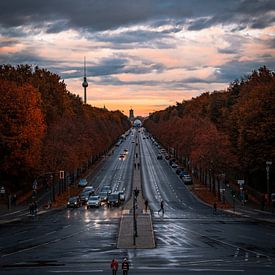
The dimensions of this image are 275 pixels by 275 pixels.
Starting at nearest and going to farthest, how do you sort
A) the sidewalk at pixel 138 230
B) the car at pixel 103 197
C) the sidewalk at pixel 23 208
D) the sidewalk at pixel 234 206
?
the sidewalk at pixel 138 230
the sidewalk at pixel 234 206
the sidewalk at pixel 23 208
the car at pixel 103 197

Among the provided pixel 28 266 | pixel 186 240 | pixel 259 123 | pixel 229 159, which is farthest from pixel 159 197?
pixel 28 266

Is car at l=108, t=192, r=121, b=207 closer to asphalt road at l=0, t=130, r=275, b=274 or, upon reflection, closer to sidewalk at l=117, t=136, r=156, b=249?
sidewalk at l=117, t=136, r=156, b=249

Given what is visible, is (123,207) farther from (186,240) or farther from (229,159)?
(186,240)

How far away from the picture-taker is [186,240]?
158 feet

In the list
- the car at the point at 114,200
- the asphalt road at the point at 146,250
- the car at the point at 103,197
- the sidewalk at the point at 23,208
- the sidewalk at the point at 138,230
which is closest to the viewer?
the asphalt road at the point at 146,250

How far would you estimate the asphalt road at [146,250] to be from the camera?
121ft

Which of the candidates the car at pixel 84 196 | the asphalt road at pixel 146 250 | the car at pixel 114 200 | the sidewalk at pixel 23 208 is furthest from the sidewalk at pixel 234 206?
the sidewalk at pixel 23 208

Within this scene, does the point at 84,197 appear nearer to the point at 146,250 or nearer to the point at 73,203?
the point at 73,203

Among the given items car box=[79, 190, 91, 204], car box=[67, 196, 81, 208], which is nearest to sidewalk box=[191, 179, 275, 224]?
car box=[79, 190, 91, 204]

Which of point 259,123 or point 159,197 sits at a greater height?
point 259,123

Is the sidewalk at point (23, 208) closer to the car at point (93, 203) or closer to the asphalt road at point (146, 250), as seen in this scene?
the asphalt road at point (146, 250)

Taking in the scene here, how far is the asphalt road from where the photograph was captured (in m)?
36.9

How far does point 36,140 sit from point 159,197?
20118 mm

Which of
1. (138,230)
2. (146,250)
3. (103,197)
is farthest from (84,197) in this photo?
(146,250)
